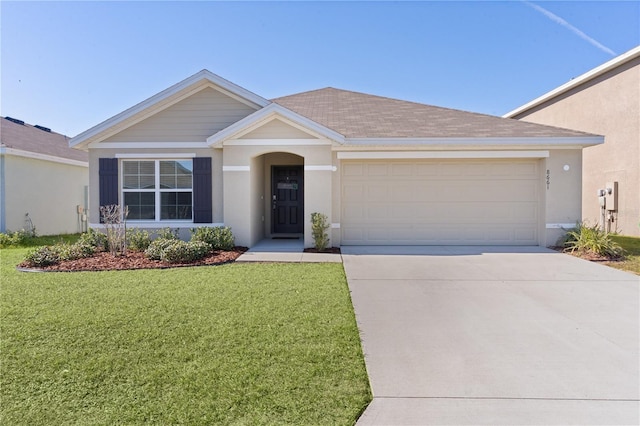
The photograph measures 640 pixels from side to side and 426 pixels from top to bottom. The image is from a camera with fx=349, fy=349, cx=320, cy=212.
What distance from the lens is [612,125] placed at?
47.7 feet

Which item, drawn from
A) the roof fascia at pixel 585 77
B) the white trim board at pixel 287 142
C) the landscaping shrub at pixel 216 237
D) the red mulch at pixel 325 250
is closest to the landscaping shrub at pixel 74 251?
the landscaping shrub at pixel 216 237

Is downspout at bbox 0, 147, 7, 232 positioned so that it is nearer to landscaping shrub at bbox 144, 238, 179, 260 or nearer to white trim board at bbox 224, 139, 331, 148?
landscaping shrub at bbox 144, 238, 179, 260

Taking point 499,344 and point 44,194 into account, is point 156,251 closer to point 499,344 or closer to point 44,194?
point 499,344

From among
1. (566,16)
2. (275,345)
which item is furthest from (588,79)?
(275,345)

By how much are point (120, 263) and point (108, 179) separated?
373 cm

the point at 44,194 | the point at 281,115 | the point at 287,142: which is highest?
the point at 281,115

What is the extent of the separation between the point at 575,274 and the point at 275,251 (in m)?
6.71

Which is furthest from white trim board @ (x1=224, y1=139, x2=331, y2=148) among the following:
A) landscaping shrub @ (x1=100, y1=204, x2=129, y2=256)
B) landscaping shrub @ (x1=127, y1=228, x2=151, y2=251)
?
landscaping shrub @ (x1=100, y1=204, x2=129, y2=256)

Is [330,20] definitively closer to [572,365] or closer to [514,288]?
[514,288]

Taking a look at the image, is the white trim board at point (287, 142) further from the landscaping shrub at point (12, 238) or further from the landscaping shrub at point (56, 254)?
the landscaping shrub at point (12, 238)

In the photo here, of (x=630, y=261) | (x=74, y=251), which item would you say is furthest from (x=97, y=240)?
(x=630, y=261)

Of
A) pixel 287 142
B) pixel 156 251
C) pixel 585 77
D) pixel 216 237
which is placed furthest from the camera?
pixel 585 77

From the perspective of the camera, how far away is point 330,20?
Answer: 447 inches

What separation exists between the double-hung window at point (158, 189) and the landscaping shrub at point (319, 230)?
152 inches
